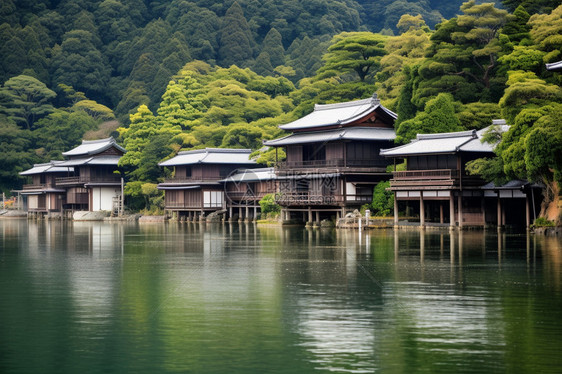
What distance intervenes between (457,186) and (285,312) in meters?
33.1

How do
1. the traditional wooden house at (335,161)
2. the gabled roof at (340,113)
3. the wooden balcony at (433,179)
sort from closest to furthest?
1. the wooden balcony at (433,179)
2. the traditional wooden house at (335,161)
3. the gabled roof at (340,113)

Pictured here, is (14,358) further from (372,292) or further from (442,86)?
(442,86)

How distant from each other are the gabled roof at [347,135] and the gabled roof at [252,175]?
21.0ft

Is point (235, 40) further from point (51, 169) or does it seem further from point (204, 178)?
point (204, 178)

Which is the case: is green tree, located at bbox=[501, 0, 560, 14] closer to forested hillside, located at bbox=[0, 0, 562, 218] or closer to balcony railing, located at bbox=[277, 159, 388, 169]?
forested hillside, located at bbox=[0, 0, 562, 218]

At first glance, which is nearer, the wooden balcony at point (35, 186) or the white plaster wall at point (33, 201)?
the wooden balcony at point (35, 186)

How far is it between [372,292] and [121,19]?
13831cm

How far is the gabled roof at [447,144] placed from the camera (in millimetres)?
49594

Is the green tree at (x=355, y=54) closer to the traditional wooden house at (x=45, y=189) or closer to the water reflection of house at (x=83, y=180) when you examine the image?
Result: the water reflection of house at (x=83, y=180)

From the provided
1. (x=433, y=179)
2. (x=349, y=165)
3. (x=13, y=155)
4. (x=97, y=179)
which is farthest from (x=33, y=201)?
(x=433, y=179)

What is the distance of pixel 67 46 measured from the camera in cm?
14212

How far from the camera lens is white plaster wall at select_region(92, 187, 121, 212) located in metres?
91.5

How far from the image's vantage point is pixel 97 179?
3595 inches

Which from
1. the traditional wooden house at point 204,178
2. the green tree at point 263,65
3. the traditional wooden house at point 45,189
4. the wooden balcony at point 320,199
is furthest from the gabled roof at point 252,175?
the green tree at point 263,65
